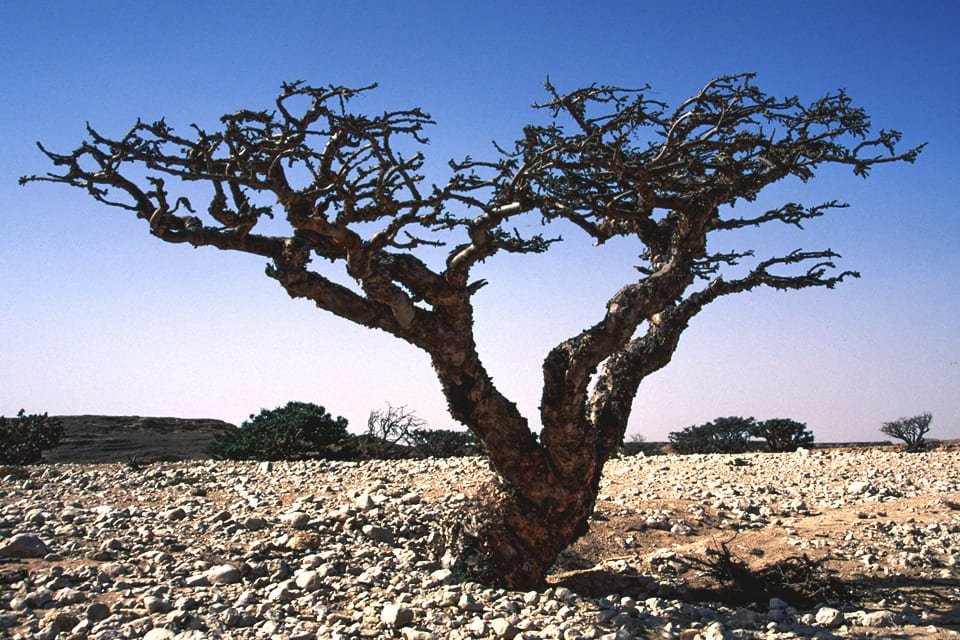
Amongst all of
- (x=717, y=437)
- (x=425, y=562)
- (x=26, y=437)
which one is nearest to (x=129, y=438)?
(x=26, y=437)

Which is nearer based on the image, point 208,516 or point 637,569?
point 637,569

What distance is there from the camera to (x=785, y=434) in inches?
866

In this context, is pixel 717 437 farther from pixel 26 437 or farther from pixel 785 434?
pixel 26 437

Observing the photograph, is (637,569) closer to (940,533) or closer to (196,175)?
(940,533)

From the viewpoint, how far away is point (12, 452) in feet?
52.4

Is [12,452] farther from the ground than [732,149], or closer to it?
closer to it

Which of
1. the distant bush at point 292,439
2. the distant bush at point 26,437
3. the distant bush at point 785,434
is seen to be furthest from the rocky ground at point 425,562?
the distant bush at point 785,434

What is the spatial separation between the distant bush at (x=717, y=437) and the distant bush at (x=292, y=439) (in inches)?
418

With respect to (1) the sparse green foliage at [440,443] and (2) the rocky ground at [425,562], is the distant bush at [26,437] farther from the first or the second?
(1) the sparse green foliage at [440,443]

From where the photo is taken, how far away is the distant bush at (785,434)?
21.8 meters

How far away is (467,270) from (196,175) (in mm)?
2344

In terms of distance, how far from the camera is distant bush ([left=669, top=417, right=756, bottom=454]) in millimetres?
22500

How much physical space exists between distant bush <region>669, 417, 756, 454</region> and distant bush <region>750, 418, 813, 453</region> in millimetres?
882

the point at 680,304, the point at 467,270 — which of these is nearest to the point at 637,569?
the point at 680,304
